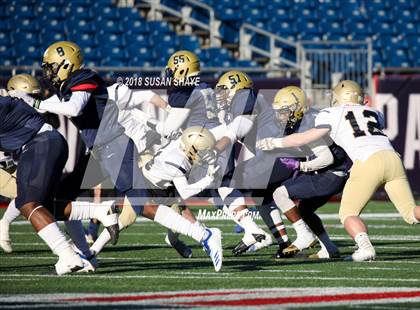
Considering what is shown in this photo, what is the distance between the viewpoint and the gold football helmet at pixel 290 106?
984 centimetres

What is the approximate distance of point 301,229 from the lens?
31.2 feet

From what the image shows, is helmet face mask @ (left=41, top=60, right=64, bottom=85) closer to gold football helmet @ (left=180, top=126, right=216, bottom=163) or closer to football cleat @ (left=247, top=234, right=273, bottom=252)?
gold football helmet @ (left=180, top=126, right=216, bottom=163)

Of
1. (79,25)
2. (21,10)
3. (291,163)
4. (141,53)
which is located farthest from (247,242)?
(21,10)

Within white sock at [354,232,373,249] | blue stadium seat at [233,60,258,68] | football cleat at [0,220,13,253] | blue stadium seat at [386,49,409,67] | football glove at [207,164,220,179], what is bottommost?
blue stadium seat at [386,49,409,67]

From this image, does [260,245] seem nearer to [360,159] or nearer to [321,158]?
[321,158]

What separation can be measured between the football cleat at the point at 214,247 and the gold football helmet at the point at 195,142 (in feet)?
2.82

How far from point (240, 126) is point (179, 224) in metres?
2.53

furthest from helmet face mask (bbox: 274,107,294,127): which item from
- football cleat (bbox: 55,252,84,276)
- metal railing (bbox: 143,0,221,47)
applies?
metal railing (bbox: 143,0,221,47)

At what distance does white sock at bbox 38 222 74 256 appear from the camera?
7.67 m

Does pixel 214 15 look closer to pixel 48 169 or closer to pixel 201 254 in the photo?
pixel 201 254

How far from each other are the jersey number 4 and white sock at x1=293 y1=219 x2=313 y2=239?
1.01 metres

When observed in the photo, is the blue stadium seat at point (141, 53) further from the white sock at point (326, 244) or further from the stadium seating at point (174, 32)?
the white sock at point (326, 244)

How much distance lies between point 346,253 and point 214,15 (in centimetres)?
1147

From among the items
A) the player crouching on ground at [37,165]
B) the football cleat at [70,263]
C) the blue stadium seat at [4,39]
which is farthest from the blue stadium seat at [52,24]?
the football cleat at [70,263]
